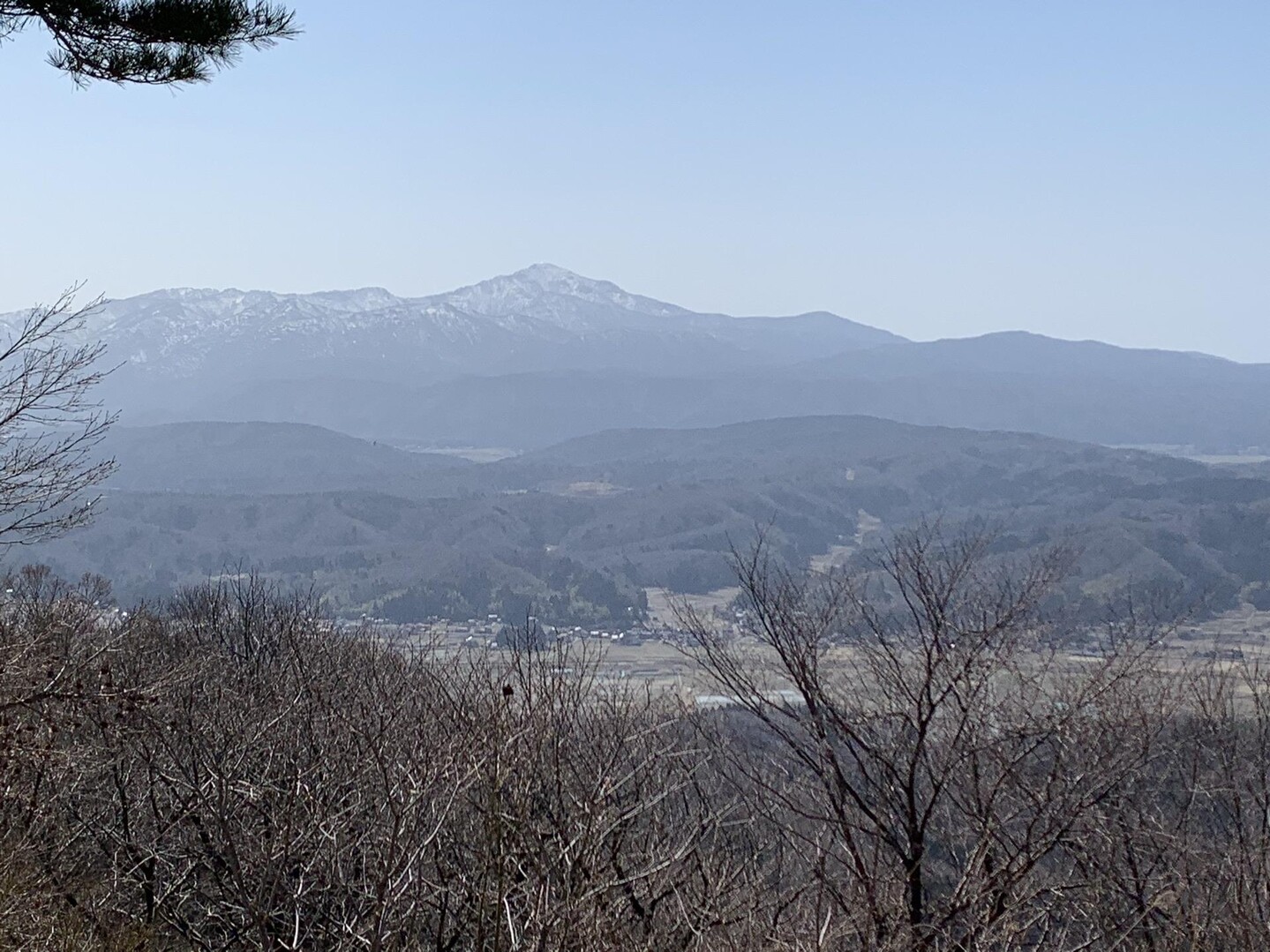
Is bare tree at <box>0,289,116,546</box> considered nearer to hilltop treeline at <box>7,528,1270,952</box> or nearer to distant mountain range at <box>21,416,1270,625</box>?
hilltop treeline at <box>7,528,1270,952</box>

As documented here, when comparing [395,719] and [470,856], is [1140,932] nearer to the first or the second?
[470,856]

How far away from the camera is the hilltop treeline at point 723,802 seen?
8.21 metres

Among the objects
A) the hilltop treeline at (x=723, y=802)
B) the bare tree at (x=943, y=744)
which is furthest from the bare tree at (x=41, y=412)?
the bare tree at (x=943, y=744)

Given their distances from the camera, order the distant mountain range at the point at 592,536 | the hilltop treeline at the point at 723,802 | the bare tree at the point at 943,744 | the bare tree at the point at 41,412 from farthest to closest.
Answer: the distant mountain range at the point at 592,536, the bare tree at the point at 41,412, the bare tree at the point at 943,744, the hilltop treeline at the point at 723,802

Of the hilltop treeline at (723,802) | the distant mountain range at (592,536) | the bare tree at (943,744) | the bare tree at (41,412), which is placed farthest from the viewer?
the distant mountain range at (592,536)

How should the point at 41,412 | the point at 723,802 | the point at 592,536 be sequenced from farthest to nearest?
the point at 592,536
the point at 723,802
the point at 41,412

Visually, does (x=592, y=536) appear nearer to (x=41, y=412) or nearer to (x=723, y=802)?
(x=723, y=802)

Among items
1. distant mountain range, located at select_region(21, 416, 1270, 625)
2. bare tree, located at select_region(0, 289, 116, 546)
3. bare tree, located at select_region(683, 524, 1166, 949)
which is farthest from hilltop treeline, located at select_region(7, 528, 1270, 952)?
distant mountain range, located at select_region(21, 416, 1270, 625)

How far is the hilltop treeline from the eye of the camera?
26.9ft

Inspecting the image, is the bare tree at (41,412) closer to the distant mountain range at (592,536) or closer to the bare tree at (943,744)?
the bare tree at (943,744)

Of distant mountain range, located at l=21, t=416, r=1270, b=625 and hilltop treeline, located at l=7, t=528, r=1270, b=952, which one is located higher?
hilltop treeline, located at l=7, t=528, r=1270, b=952

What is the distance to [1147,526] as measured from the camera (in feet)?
390

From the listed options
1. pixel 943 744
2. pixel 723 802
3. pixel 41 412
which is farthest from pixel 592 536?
pixel 943 744

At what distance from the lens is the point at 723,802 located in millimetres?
15289
